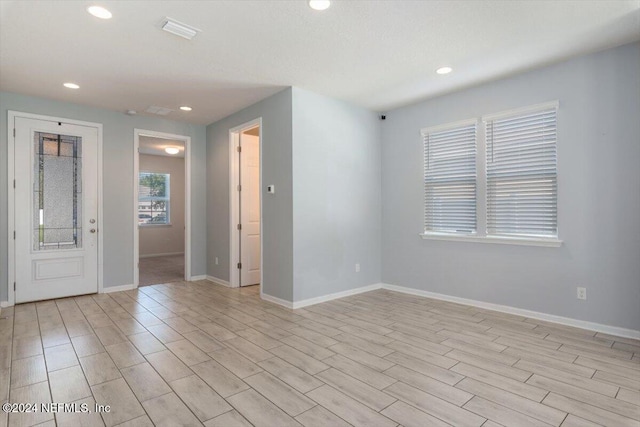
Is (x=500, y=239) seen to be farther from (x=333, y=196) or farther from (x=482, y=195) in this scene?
(x=333, y=196)

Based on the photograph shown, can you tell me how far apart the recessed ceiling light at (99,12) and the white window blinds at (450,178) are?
371 centimetres

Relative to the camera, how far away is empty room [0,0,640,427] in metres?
2.31

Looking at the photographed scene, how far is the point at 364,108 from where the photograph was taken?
499 centimetres

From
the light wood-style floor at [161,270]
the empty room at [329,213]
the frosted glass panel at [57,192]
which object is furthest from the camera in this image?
the light wood-style floor at [161,270]

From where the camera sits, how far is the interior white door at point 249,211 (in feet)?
17.7

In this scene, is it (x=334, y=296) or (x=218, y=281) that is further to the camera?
(x=218, y=281)

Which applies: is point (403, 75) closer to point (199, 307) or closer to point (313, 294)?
point (313, 294)

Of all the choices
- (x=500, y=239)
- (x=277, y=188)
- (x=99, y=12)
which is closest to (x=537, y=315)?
(x=500, y=239)

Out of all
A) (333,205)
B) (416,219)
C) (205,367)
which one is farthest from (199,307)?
(416,219)

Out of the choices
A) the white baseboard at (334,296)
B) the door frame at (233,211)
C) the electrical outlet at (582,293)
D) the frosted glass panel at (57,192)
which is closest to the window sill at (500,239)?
the electrical outlet at (582,293)

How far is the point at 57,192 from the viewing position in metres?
4.63

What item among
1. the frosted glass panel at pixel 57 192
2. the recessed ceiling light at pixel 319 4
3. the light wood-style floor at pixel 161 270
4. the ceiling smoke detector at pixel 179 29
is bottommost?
the light wood-style floor at pixel 161 270

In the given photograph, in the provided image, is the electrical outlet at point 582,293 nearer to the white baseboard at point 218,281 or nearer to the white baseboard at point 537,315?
the white baseboard at point 537,315

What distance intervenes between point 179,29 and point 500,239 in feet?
12.6
